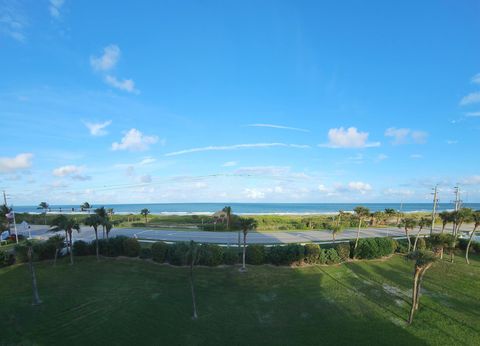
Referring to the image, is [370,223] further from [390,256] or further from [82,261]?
[82,261]

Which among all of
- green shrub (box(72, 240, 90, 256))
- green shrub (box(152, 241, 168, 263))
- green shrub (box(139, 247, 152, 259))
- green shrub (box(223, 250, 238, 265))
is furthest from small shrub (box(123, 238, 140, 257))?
green shrub (box(223, 250, 238, 265))

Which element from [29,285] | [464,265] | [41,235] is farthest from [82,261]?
[464,265]

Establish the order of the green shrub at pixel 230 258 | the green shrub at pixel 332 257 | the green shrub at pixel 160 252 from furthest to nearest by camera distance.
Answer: the green shrub at pixel 332 257 → the green shrub at pixel 160 252 → the green shrub at pixel 230 258

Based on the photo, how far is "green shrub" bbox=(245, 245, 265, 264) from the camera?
90.6 ft

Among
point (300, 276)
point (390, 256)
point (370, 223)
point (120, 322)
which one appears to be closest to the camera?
point (120, 322)

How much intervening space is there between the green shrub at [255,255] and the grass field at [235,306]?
1.12 metres

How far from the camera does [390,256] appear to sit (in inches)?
1282

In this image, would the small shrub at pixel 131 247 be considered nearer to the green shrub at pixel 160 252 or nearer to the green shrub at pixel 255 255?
the green shrub at pixel 160 252

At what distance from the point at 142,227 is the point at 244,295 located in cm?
3353

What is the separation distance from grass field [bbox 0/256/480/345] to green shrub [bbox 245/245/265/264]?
1.12 meters

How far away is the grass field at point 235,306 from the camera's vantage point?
15719mm

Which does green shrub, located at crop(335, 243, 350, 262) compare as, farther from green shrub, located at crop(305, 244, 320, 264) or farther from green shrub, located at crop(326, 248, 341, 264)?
green shrub, located at crop(305, 244, 320, 264)

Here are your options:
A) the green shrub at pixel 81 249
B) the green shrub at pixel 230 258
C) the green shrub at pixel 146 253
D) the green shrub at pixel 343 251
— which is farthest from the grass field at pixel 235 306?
the green shrub at pixel 81 249

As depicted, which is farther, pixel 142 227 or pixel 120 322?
pixel 142 227
